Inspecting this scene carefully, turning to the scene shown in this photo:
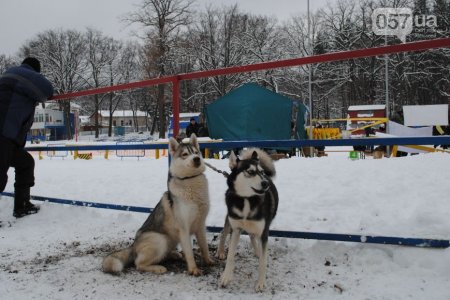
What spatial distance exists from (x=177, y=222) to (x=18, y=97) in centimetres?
333

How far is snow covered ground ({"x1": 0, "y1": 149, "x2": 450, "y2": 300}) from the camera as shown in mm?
3168

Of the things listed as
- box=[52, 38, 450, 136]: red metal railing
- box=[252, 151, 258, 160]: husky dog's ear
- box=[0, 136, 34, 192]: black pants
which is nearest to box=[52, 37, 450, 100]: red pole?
box=[52, 38, 450, 136]: red metal railing

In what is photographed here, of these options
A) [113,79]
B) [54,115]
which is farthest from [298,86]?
[54,115]

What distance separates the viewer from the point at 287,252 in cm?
402

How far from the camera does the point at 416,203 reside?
5695 millimetres

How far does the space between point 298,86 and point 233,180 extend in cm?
4193

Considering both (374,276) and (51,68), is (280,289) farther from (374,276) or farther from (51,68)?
(51,68)

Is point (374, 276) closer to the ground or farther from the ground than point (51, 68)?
closer to the ground

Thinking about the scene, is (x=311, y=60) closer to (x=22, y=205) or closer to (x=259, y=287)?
(x=259, y=287)

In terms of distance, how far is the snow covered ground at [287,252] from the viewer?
10.4 ft

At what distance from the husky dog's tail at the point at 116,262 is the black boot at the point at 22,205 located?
3.08 meters

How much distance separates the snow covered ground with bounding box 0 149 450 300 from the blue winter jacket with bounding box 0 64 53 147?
135 cm

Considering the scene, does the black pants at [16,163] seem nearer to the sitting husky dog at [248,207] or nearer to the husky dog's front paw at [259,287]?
the sitting husky dog at [248,207]

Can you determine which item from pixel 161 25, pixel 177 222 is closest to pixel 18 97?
pixel 177 222
